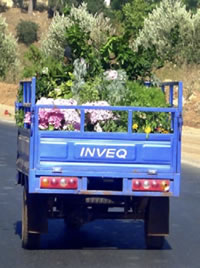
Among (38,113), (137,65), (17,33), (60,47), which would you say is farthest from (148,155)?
(17,33)

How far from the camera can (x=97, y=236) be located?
12820 mm

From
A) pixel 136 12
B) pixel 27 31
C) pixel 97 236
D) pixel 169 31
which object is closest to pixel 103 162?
pixel 97 236

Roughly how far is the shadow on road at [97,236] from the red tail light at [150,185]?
4.00ft

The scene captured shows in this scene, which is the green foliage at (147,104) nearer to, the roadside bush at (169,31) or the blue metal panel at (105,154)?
the blue metal panel at (105,154)

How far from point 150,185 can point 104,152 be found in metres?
0.66

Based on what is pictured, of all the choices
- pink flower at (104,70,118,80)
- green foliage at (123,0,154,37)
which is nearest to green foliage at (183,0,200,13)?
green foliage at (123,0,154,37)

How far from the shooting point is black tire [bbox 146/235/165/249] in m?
11.7

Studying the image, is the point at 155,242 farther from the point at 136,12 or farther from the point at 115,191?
the point at 136,12

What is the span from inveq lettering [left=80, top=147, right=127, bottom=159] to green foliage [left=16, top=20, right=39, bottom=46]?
99982mm

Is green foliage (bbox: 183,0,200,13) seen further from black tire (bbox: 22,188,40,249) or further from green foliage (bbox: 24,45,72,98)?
black tire (bbox: 22,188,40,249)

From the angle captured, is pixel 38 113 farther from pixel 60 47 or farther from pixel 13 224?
pixel 60 47

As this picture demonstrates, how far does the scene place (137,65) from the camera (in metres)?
12.7

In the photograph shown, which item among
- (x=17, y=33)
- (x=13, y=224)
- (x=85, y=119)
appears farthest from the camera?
(x=17, y=33)

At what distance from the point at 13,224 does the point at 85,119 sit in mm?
3012
